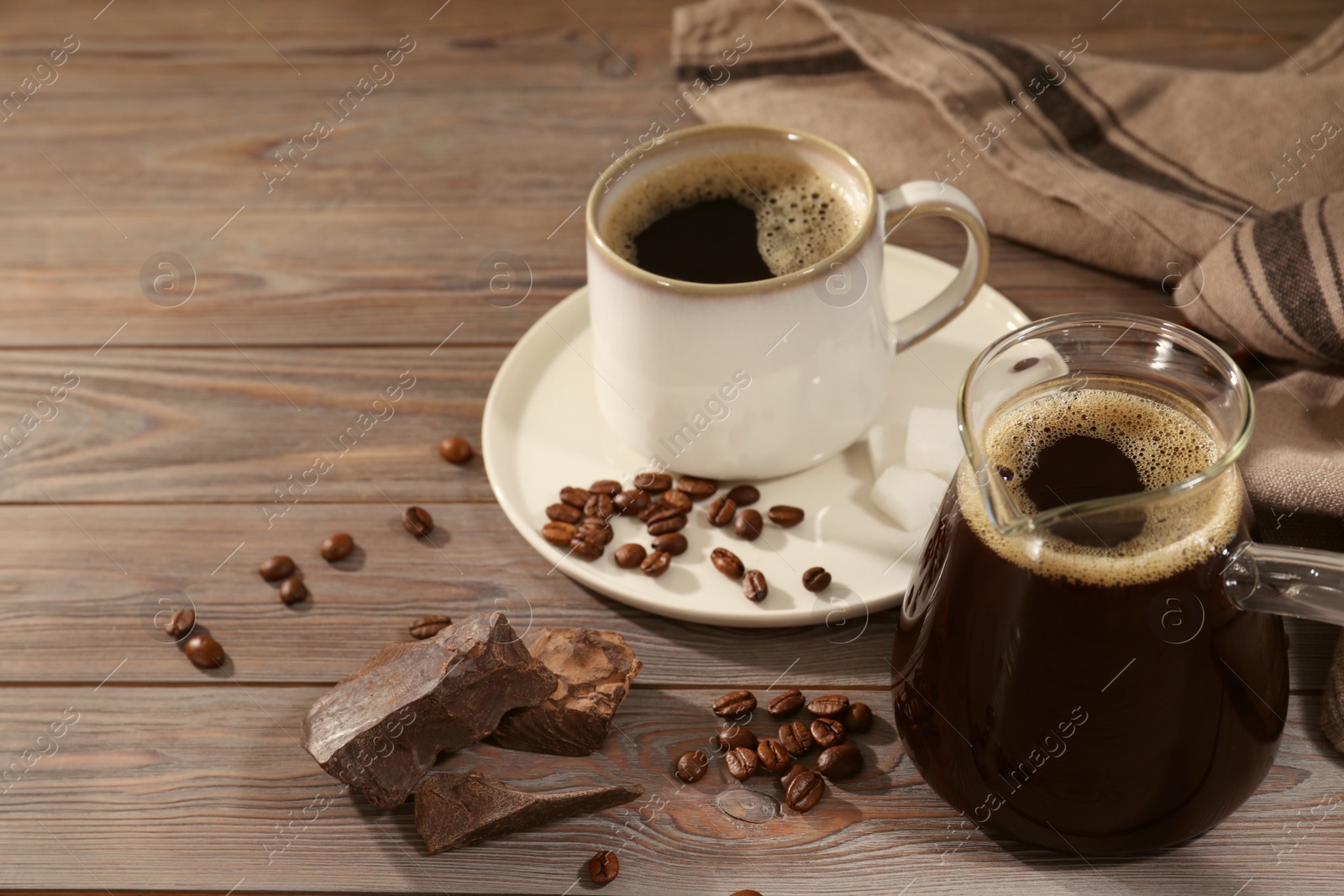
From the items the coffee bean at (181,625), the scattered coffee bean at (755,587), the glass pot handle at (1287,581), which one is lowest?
the scattered coffee bean at (755,587)

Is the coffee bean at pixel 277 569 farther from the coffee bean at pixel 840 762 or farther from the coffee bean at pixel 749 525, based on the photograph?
the coffee bean at pixel 840 762

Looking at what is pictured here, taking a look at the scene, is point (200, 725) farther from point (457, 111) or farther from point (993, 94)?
point (993, 94)

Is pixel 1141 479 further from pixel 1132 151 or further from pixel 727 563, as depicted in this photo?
pixel 1132 151

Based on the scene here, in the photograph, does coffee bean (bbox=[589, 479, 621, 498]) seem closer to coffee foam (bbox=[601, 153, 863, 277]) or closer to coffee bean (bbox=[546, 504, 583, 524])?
coffee bean (bbox=[546, 504, 583, 524])

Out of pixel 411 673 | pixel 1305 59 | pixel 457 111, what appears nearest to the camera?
pixel 411 673

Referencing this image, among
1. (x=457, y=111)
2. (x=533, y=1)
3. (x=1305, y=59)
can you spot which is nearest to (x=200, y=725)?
(x=457, y=111)

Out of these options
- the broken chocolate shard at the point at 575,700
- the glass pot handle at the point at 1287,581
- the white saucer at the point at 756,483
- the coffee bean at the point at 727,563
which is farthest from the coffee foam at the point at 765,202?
the glass pot handle at the point at 1287,581

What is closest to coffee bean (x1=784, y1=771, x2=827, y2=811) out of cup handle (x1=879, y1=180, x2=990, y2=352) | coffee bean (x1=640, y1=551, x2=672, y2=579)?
coffee bean (x1=640, y1=551, x2=672, y2=579)
